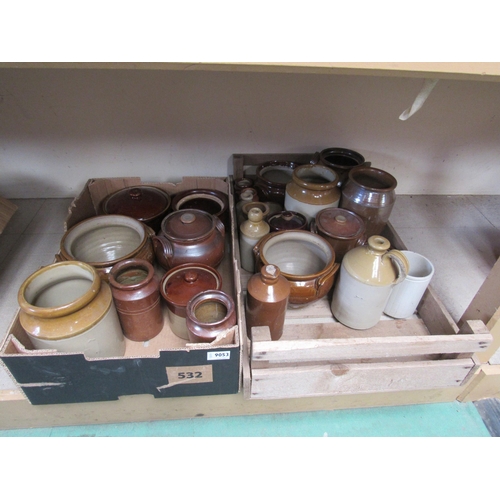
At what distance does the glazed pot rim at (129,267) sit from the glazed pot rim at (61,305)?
61 mm

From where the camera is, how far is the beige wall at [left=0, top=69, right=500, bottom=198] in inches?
49.0

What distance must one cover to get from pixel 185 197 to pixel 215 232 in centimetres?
28

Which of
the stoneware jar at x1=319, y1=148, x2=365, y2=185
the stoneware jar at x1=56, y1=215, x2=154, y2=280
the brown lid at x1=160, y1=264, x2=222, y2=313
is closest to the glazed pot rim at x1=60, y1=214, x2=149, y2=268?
the stoneware jar at x1=56, y1=215, x2=154, y2=280

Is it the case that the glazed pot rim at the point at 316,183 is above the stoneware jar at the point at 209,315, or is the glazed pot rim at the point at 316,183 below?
above

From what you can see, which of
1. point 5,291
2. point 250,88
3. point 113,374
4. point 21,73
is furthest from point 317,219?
point 21,73

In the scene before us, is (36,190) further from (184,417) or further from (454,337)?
(454,337)

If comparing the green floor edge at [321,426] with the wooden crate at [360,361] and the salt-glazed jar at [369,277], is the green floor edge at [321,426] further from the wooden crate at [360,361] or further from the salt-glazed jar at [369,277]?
the salt-glazed jar at [369,277]

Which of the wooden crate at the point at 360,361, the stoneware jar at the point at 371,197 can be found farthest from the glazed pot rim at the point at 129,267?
the stoneware jar at the point at 371,197

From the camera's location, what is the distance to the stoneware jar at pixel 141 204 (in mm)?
1147

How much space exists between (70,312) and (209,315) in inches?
12.2

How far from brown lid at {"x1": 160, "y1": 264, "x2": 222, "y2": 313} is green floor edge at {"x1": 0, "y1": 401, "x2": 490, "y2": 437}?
0.34 metres

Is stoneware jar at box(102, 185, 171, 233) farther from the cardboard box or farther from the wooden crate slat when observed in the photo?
the wooden crate slat

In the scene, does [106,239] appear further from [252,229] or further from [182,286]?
[252,229]

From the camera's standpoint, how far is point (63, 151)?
1392 mm
